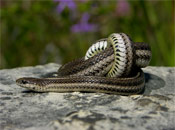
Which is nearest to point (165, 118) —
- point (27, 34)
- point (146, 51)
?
point (146, 51)

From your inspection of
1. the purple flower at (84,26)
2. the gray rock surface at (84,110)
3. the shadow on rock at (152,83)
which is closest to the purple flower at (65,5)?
the purple flower at (84,26)

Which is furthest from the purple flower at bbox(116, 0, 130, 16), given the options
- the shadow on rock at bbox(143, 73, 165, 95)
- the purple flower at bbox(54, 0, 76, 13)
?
the shadow on rock at bbox(143, 73, 165, 95)

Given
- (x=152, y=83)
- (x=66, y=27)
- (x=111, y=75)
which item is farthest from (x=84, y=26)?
(x=111, y=75)

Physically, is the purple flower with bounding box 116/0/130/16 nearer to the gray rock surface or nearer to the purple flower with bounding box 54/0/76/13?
the purple flower with bounding box 54/0/76/13

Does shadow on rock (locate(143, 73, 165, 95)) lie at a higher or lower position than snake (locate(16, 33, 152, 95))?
lower

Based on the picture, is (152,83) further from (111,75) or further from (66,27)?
(66,27)

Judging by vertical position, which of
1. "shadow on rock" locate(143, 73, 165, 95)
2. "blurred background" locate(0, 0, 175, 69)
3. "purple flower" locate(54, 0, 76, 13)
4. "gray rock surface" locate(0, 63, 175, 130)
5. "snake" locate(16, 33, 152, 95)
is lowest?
"shadow on rock" locate(143, 73, 165, 95)
